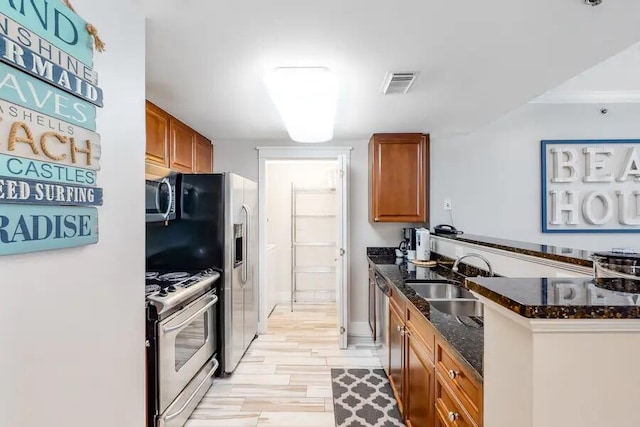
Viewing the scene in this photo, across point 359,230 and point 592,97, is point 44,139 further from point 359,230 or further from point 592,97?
point 592,97

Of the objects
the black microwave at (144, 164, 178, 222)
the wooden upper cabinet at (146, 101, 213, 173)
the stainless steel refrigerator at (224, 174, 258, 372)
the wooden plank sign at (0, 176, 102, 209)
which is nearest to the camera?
the wooden plank sign at (0, 176, 102, 209)

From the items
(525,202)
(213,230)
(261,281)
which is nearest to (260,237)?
(261,281)

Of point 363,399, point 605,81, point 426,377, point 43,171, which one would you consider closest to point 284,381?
point 363,399

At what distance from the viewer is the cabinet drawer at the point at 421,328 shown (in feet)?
5.08

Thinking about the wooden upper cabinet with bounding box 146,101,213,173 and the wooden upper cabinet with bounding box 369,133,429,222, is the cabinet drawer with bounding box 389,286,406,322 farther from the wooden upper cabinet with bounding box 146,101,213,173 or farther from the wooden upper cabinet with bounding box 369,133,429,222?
the wooden upper cabinet with bounding box 146,101,213,173

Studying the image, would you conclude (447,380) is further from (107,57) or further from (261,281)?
(261,281)

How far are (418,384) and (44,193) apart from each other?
1764 mm

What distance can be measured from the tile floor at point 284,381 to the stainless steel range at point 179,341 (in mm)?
180

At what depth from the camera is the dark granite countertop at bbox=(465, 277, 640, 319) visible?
0.65m

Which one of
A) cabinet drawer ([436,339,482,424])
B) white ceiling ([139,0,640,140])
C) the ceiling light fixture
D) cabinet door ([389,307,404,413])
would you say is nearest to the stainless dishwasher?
cabinet door ([389,307,404,413])

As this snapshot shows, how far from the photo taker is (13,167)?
0.80m

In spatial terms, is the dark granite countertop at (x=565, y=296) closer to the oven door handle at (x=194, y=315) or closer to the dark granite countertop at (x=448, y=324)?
the dark granite countertop at (x=448, y=324)

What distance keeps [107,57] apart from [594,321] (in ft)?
5.07

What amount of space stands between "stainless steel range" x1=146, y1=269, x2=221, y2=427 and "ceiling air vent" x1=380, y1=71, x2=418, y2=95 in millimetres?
1749
